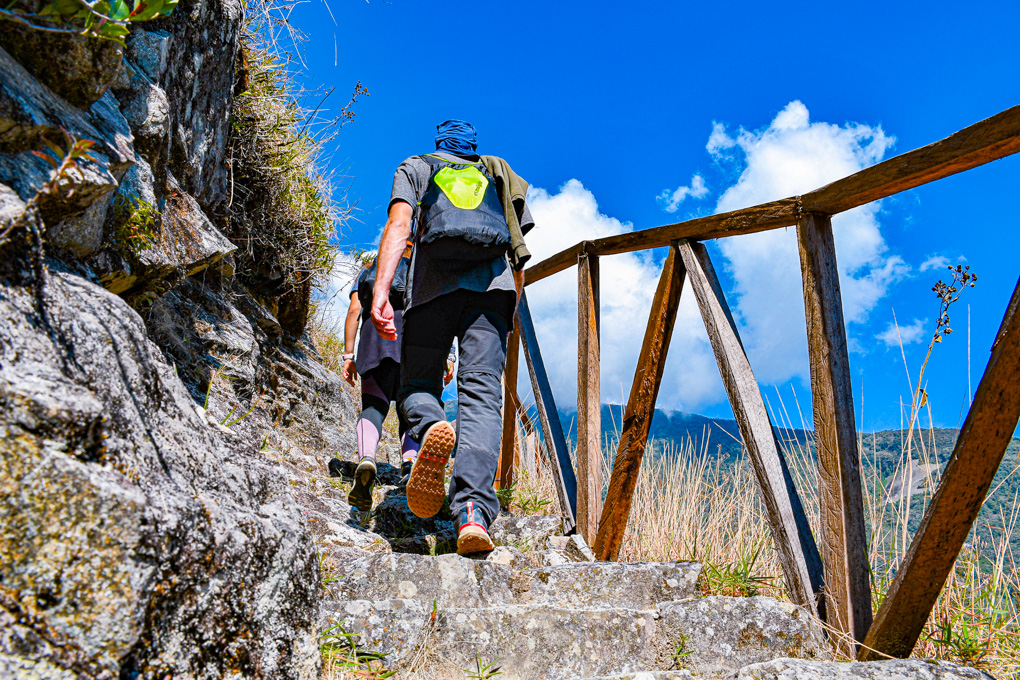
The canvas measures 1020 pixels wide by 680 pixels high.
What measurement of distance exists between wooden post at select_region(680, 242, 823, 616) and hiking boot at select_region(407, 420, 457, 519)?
1183 millimetres

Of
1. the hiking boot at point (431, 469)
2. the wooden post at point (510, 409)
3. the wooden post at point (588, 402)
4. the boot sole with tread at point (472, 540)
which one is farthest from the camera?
the wooden post at point (510, 409)

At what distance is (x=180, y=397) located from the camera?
163cm

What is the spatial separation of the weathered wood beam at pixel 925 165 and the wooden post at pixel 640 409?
807mm

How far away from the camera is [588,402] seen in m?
3.45

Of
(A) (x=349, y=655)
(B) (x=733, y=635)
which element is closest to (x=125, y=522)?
(A) (x=349, y=655)

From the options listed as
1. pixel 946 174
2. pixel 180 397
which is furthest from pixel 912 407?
pixel 180 397

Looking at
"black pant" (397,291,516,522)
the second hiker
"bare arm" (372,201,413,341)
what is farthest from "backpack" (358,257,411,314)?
"black pant" (397,291,516,522)

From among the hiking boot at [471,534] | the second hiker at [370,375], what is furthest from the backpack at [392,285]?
the hiking boot at [471,534]

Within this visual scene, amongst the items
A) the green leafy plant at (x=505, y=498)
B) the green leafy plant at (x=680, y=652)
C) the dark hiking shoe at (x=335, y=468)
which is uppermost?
the dark hiking shoe at (x=335, y=468)

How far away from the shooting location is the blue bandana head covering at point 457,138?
3.36m

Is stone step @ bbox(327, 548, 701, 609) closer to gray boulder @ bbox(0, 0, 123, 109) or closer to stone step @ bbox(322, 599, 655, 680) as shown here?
stone step @ bbox(322, 599, 655, 680)

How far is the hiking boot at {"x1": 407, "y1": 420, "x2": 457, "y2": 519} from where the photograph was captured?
268 cm

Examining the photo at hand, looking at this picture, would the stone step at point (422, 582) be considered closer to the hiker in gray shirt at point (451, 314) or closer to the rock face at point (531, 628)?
the rock face at point (531, 628)

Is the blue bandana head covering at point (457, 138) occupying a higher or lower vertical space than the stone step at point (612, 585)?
higher
